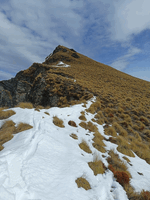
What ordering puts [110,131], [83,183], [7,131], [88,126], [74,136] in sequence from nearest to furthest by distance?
[83,183]
[7,131]
[74,136]
[110,131]
[88,126]

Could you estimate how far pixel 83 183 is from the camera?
10.0 ft

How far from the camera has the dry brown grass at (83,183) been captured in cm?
297

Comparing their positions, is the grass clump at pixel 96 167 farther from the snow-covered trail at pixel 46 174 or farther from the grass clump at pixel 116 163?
the grass clump at pixel 116 163

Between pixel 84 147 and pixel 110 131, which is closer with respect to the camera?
pixel 84 147

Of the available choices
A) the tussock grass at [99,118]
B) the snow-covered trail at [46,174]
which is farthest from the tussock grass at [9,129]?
the tussock grass at [99,118]

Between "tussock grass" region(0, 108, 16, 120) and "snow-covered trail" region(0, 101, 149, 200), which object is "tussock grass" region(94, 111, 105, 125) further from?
"tussock grass" region(0, 108, 16, 120)

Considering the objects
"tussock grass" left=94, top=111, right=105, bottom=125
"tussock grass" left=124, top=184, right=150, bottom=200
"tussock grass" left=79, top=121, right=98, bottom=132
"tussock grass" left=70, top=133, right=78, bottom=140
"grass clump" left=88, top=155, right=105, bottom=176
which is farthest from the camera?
"tussock grass" left=94, top=111, right=105, bottom=125

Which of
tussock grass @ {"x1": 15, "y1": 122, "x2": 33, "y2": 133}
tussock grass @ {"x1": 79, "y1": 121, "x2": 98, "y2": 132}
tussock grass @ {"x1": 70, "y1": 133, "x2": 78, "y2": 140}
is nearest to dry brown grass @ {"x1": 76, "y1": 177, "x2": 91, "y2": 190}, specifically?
tussock grass @ {"x1": 70, "y1": 133, "x2": 78, "y2": 140}

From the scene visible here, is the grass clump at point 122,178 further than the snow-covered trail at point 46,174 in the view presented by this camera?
Yes

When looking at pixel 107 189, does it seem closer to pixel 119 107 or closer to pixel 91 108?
pixel 91 108

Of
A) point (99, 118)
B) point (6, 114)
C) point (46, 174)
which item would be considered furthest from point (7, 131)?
point (99, 118)

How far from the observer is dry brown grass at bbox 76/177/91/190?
9.73 ft

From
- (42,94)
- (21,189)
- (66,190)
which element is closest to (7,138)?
(21,189)

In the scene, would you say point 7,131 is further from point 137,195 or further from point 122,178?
point 137,195
